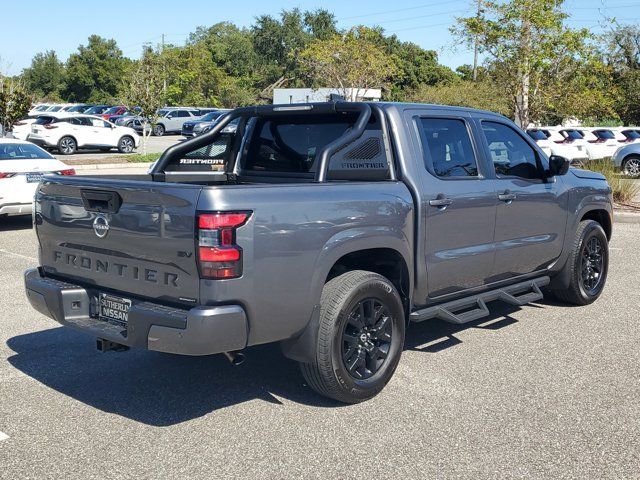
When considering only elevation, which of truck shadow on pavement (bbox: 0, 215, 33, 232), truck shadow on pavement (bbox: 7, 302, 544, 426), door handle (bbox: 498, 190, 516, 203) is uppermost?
door handle (bbox: 498, 190, 516, 203)

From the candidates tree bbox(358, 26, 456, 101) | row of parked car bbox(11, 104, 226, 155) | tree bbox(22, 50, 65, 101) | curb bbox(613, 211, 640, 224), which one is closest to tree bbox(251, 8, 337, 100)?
tree bbox(358, 26, 456, 101)

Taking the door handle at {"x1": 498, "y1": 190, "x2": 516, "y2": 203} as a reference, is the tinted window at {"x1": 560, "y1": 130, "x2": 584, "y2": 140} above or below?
below

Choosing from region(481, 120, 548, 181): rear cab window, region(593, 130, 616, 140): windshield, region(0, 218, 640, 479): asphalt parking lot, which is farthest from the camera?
region(593, 130, 616, 140): windshield

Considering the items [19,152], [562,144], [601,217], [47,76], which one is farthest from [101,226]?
[47,76]

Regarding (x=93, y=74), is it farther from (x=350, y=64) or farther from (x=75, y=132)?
(x=75, y=132)

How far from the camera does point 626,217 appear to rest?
14.8 meters

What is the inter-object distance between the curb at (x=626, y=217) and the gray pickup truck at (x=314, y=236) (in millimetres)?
8475

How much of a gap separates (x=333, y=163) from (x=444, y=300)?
136cm

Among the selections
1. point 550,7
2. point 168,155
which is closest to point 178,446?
point 168,155

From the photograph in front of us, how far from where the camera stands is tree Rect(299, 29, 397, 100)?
4066cm

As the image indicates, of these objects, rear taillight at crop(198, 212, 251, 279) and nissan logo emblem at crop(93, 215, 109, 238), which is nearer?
rear taillight at crop(198, 212, 251, 279)

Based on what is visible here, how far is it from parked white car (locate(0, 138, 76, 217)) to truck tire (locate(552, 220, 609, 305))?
7.76m

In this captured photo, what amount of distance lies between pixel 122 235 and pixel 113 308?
1.52 ft

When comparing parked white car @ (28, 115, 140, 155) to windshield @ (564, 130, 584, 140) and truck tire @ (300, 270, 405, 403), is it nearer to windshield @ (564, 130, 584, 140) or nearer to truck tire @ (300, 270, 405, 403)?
windshield @ (564, 130, 584, 140)
